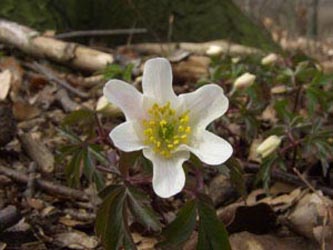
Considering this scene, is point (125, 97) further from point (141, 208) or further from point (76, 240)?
point (76, 240)

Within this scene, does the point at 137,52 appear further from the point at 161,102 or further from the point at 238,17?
the point at 161,102

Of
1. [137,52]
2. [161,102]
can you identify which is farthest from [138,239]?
[137,52]

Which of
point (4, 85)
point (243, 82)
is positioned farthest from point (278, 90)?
point (4, 85)

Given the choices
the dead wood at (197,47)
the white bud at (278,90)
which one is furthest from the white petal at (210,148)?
the dead wood at (197,47)

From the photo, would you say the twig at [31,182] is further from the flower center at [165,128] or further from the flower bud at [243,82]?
the flower bud at [243,82]

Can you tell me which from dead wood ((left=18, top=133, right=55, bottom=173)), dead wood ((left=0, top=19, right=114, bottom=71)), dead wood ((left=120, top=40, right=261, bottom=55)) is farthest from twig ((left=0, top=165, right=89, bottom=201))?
dead wood ((left=120, top=40, right=261, bottom=55))
